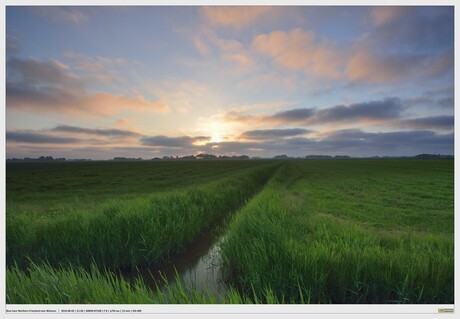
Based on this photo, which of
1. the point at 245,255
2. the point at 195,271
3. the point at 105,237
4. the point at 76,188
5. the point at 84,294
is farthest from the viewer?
the point at 76,188

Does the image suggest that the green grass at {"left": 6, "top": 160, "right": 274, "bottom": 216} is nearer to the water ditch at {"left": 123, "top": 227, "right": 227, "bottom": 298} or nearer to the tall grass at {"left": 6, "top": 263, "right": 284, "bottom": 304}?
the water ditch at {"left": 123, "top": 227, "right": 227, "bottom": 298}

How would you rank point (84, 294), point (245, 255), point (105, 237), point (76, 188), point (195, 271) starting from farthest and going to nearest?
point (76, 188)
point (105, 237)
point (195, 271)
point (245, 255)
point (84, 294)

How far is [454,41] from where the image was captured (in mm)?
3273

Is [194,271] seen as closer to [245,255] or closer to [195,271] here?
[195,271]

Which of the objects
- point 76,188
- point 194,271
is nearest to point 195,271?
point 194,271

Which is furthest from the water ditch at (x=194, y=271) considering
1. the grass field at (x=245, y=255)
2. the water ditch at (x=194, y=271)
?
the grass field at (x=245, y=255)

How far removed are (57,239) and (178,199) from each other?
4.23 m

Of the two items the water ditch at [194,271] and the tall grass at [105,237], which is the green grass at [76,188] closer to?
the tall grass at [105,237]

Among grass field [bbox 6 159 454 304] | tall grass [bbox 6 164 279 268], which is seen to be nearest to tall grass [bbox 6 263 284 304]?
grass field [bbox 6 159 454 304]

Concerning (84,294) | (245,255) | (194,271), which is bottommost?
(194,271)

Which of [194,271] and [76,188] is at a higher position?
[76,188]

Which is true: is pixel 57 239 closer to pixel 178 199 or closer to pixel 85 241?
pixel 85 241

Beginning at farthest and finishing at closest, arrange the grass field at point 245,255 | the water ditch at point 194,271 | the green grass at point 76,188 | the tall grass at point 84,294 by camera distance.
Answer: the green grass at point 76,188
the water ditch at point 194,271
the grass field at point 245,255
the tall grass at point 84,294
